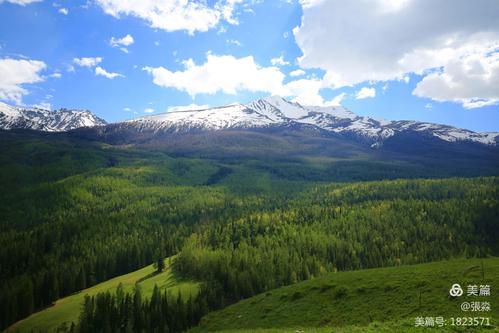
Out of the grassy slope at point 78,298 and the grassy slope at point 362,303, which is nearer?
the grassy slope at point 362,303

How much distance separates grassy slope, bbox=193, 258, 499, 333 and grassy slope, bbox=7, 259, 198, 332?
4119cm

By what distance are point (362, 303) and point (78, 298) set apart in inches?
4871

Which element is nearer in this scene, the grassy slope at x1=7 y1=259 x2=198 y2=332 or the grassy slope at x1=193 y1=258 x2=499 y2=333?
the grassy slope at x1=193 y1=258 x2=499 y2=333

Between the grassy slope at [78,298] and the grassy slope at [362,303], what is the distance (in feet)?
135

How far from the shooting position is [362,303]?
8144 centimetres

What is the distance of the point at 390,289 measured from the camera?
83500mm

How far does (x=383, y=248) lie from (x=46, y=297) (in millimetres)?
163494

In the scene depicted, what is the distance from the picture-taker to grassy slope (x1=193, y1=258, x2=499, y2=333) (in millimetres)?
68125

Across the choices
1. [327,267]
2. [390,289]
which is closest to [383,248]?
[327,267]

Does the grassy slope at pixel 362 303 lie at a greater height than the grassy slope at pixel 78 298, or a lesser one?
greater

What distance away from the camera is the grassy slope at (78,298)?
131 meters

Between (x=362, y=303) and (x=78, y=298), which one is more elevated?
(x=362, y=303)

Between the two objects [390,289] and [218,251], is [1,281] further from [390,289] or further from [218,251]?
[390,289]

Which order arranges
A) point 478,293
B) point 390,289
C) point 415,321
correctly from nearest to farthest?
1. point 415,321
2. point 478,293
3. point 390,289
